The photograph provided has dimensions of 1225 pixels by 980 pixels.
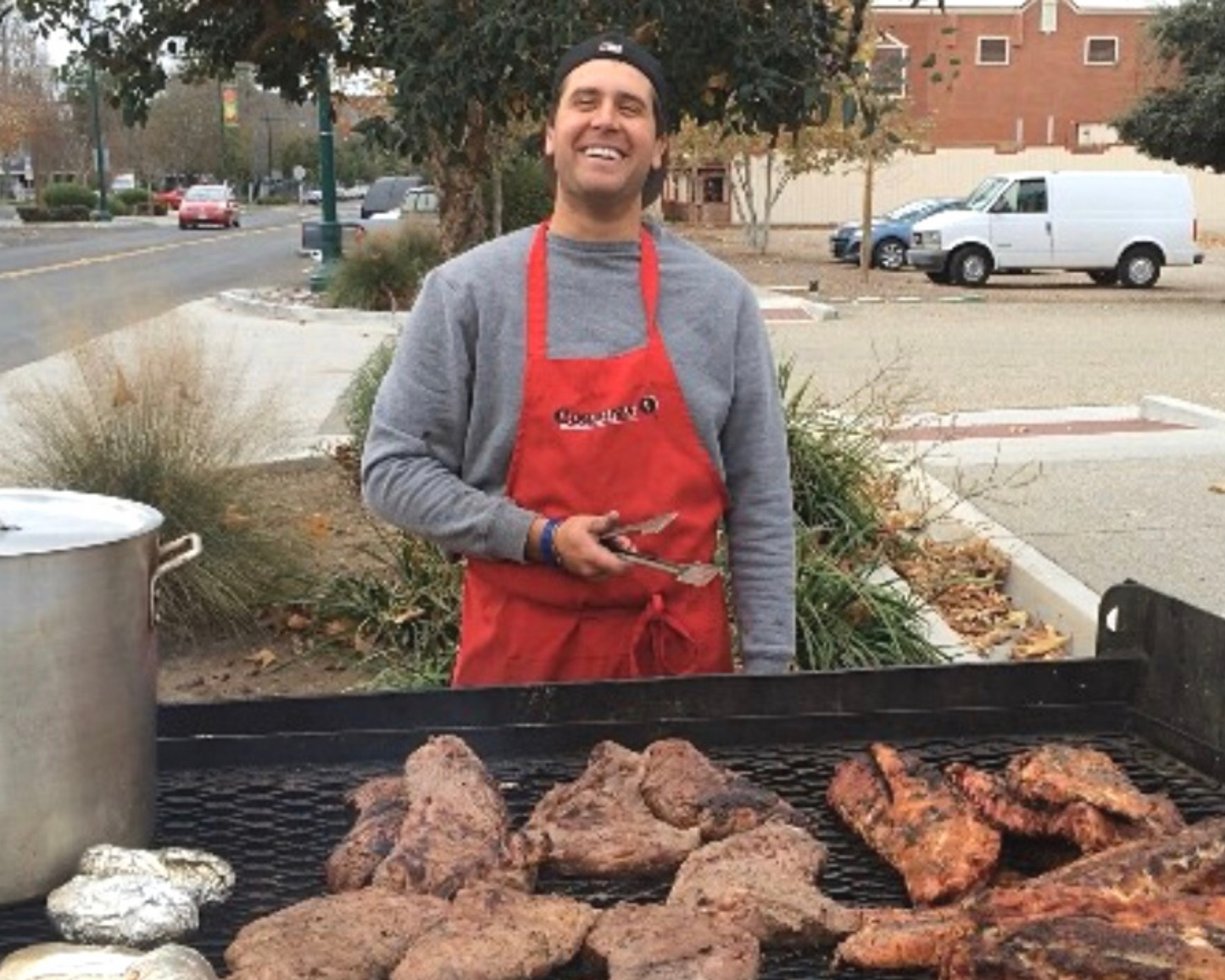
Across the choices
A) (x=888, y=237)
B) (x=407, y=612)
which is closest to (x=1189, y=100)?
(x=888, y=237)

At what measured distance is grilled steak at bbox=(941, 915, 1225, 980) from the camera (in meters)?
1.59

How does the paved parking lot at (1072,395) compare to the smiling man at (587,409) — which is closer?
the smiling man at (587,409)

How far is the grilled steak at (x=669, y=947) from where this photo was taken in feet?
5.49

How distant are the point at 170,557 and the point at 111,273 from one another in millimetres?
28890

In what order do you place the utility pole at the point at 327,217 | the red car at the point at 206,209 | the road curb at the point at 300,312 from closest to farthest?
1. the road curb at the point at 300,312
2. the utility pole at the point at 327,217
3. the red car at the point at 206,209

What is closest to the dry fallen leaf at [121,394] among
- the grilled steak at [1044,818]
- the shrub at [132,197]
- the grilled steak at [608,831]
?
the grilled steak at [608,831]

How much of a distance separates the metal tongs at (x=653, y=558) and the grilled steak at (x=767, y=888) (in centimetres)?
46

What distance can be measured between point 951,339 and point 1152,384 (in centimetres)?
387

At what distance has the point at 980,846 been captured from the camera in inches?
78.5

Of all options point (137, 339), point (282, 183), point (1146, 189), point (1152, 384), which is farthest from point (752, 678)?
point (282, 183)

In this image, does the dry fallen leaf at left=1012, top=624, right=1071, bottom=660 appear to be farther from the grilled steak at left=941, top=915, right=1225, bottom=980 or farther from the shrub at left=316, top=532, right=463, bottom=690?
the grilled steak at left=941, top=915, right=1225, bottom=980

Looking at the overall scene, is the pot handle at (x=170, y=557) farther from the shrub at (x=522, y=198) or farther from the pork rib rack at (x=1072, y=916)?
the shrub at (x=522, y=198)

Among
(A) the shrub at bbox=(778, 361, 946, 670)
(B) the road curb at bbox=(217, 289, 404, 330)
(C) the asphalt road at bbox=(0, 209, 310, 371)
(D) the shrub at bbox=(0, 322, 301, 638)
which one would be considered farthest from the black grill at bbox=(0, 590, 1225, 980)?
(B) the road curb at bbox=(217, 289, 404, 330)

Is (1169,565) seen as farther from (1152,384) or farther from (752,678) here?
(1152,384)
